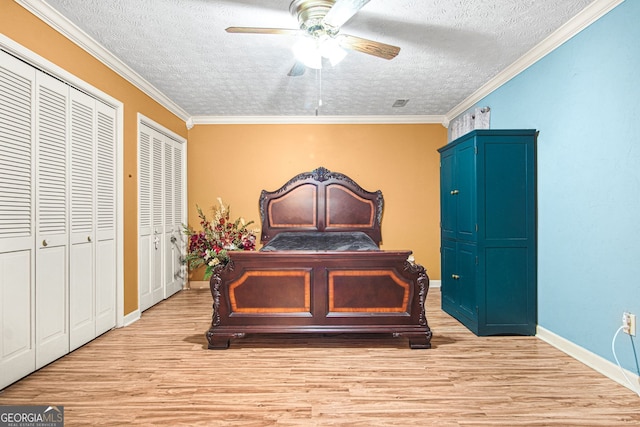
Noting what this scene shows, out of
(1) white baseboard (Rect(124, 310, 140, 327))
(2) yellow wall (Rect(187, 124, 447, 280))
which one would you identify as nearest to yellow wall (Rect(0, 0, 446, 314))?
(2) yellow wall (Rect(187, 124, 447, 280))

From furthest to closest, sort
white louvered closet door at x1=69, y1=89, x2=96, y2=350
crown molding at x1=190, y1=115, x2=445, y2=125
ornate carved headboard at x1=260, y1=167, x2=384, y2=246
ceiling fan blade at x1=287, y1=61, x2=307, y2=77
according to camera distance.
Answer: crown molding at x1=190, y1=115, x2=445, y2=125
ornate carved headboard at x1=260, y1=167, x2=384, y2=246
white louvered closet door at x1=69, y1=89, x2=96, y2=350
ceiling fan blade at x1=287, y1=61, x2=307, y2=77

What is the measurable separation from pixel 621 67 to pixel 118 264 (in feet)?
13.6

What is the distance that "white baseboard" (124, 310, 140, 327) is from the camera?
3.48m

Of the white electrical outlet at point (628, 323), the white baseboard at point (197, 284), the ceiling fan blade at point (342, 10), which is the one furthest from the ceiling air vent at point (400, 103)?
the white baseboard at point (197, 284)

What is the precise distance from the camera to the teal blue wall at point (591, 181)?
2.21m

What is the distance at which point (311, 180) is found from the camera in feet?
16.5

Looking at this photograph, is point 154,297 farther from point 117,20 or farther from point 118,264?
point 117,20

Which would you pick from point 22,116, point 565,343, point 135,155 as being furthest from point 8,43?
point 565,343

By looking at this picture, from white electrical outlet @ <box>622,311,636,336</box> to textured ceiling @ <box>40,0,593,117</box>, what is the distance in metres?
2.02

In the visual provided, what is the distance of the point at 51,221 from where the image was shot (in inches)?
100

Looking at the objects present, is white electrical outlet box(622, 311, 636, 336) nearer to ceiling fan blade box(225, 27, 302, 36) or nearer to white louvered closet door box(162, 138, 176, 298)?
ceiling fan blade box(225, 27, 302, 36)

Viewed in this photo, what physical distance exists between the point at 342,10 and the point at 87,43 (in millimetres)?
2195

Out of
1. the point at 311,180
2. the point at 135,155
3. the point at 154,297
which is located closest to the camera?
the point at 135,155

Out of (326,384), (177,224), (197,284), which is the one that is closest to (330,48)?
(326,384)
